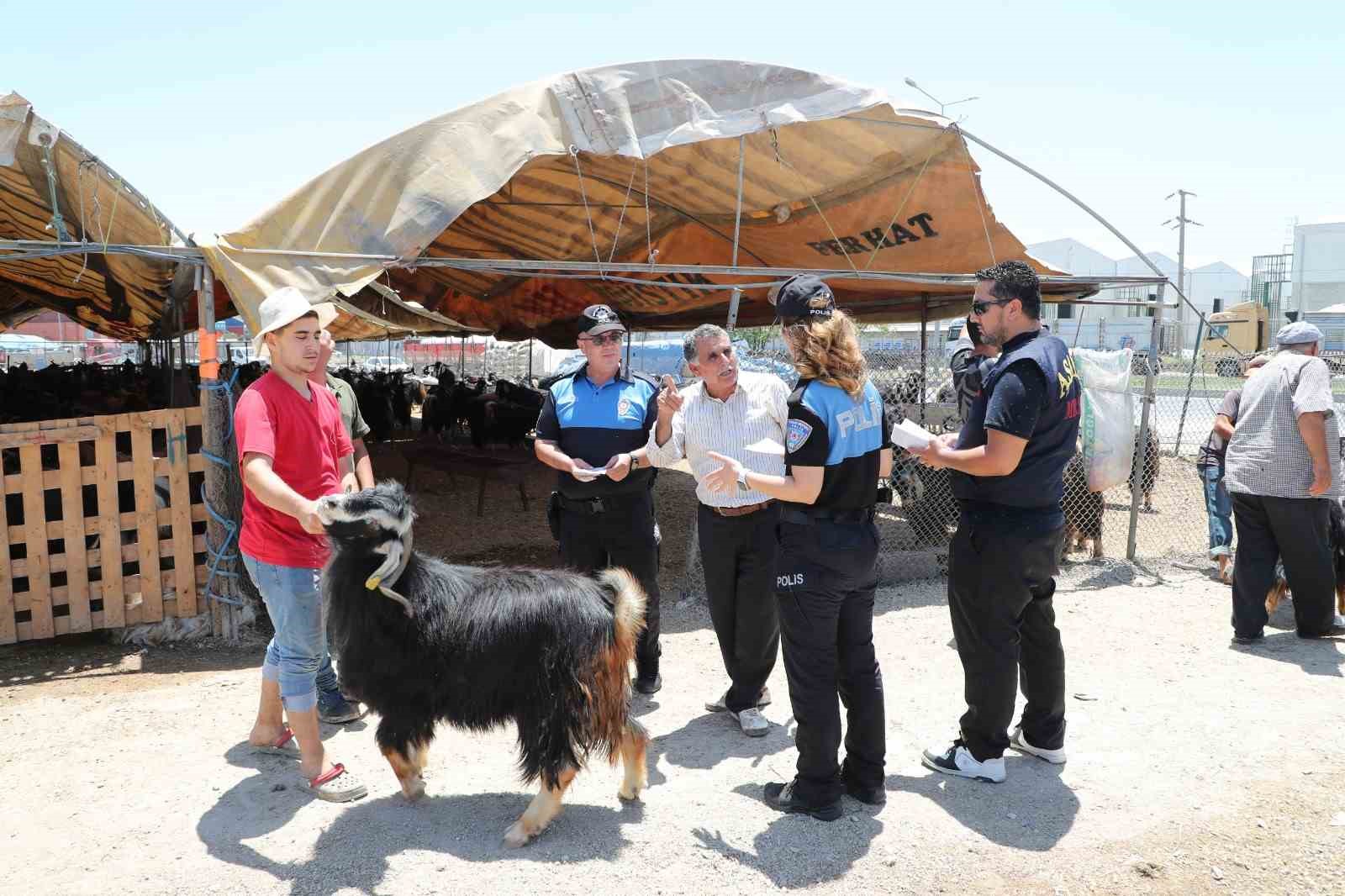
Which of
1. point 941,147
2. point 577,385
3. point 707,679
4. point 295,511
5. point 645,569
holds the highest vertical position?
point 941,147

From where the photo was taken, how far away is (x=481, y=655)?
3068 millimetres

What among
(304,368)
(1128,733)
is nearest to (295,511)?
Result: (304,368)

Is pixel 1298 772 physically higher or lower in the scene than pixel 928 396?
lower

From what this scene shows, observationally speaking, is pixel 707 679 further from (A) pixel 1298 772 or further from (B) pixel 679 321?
(B) pixel 679 321

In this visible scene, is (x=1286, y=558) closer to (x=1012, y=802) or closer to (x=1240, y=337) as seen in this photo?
(x=1012, y=802)

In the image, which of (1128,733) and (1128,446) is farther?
(1128,446)

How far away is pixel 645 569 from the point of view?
4.32m

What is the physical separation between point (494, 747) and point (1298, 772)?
140 inches

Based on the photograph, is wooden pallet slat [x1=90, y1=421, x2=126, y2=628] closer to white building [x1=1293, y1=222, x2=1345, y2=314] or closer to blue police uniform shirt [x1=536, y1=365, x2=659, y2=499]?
blue police uniform shirt [x1=536, y1=365, x2=659, y2=499]

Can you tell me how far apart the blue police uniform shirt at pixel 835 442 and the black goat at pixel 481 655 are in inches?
34.5

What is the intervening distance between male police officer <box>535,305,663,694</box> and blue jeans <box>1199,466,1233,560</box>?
500 cm

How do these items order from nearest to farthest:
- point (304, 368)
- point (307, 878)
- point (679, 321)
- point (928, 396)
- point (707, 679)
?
point (307, 878) < point (304, 368) < point (707, 679) < point (928, 396) < point (679, 321)

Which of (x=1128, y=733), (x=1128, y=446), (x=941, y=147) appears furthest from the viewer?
(x=1128, y=446)

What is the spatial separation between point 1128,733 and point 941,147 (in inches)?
179
